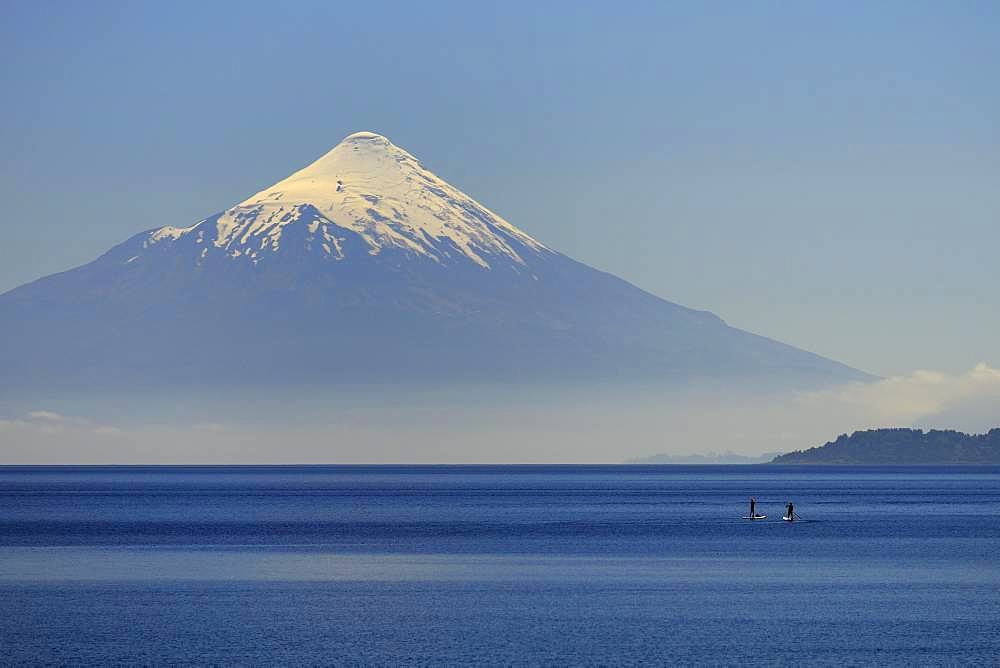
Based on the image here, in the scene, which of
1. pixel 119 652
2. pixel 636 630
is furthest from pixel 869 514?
pixel 119 652

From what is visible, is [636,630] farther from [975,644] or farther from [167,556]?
[167,556]

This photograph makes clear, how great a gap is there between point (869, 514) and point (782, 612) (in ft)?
315

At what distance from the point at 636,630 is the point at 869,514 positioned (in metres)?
103

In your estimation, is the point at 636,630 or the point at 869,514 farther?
the point at 869,514

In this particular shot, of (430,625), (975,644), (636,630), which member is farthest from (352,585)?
(975,644)

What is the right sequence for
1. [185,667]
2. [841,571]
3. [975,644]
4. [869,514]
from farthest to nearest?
[869,514], [841,571], [975,644], [185,667]

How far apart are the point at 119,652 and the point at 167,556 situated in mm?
43575

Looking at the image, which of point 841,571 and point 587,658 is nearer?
point 587,658

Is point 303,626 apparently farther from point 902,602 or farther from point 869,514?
point 869,514

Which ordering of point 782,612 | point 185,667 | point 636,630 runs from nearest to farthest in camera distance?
point 185,667, point 636,630, point 782,612

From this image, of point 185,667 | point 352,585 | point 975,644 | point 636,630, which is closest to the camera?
point 185,667

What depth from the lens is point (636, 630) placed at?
68.1 meters

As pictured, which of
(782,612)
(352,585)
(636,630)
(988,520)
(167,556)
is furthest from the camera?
(988,520)

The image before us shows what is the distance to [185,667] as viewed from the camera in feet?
194
